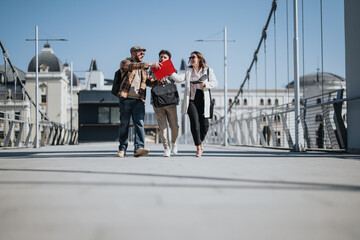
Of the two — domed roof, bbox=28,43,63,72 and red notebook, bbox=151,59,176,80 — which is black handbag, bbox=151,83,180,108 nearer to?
red notebook, bbox=151,59,176,80

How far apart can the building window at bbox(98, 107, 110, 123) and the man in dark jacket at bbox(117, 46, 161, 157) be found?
33012 mm

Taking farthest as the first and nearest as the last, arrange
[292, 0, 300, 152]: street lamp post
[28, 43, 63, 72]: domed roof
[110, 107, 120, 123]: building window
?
[28, 43, 63, 72]: domed roof
[110, 107, 120, 123]: building window
[292, 0, 300, 152]: street lamp post

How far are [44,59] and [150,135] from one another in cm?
2327

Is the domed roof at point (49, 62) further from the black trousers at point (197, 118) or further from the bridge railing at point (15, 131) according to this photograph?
the black trousers at point (197, 118)

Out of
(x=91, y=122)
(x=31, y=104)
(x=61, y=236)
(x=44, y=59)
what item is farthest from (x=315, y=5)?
(x=44, y=59)

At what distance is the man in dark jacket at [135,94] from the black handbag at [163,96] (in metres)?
0.15

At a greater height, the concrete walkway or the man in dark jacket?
the man in dark jacket

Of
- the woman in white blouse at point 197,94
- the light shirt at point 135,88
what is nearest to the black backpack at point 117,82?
the light shirt at point 135,88

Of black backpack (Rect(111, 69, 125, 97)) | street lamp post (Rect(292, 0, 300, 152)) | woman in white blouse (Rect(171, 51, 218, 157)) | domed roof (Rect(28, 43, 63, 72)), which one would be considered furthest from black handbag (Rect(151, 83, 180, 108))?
domed roof (Rect(28, 43, 63, 72))

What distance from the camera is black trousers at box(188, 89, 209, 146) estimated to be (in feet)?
20.3

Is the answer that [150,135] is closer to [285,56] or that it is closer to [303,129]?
[285,56]

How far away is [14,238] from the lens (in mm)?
1403

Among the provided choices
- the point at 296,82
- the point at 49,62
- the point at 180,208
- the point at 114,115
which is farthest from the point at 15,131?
the point at 49,62

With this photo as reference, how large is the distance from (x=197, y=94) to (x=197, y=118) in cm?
39
